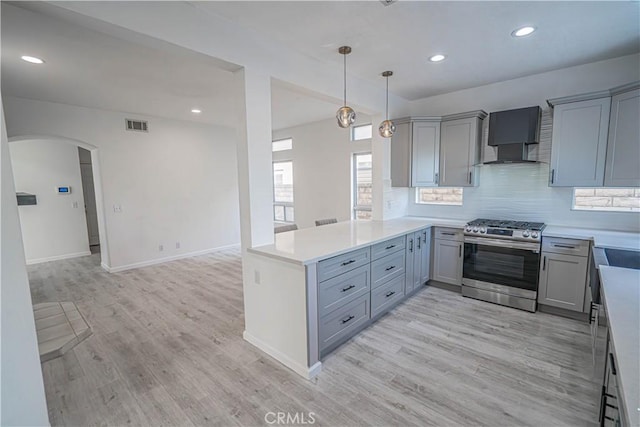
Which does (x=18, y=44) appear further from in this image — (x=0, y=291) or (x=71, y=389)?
(x=71, y=389)

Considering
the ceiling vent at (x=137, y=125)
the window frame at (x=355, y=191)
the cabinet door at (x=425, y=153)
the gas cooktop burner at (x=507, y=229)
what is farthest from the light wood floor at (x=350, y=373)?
the ceiling vent at (x=137, y=125)

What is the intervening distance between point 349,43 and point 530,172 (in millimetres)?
2834

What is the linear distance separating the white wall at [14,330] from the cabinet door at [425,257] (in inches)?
145

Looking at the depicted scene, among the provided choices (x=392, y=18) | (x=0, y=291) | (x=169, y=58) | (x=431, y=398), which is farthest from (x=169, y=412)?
(x=392, y=18)

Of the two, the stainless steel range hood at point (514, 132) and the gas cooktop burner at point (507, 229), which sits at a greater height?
the stainless steel range hood at point (514, 132)

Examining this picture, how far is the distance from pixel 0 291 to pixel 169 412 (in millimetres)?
1255

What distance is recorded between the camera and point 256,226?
8.46 feet

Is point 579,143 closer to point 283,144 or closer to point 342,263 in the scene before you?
point 342,263

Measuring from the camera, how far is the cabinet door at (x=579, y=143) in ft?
9.57

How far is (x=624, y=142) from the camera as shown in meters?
2.78

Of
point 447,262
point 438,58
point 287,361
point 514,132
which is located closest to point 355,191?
point 447,262

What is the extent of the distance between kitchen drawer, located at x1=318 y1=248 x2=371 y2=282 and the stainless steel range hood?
2.25 m

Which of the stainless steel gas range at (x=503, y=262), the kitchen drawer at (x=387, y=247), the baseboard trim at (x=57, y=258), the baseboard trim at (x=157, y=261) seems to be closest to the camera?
the kitchen drawer at (x=387, y=247)

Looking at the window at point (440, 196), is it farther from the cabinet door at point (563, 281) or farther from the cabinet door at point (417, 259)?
the cabinet door at point (563, 281)
